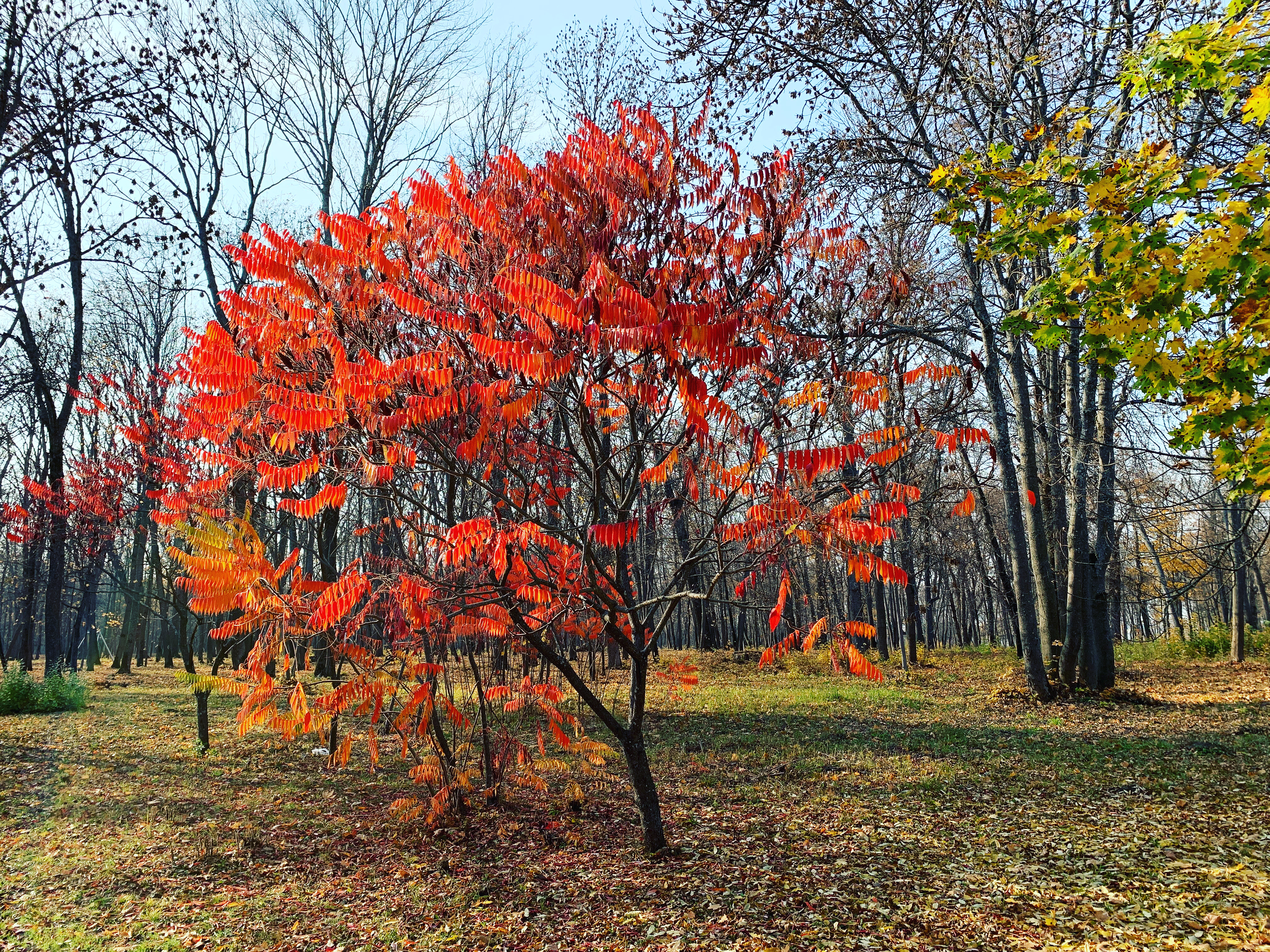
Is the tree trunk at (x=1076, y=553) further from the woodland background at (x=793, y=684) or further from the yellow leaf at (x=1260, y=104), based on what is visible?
the yellow leaf at (x=1260, y=104)

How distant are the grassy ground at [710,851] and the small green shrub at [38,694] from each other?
7.79 feet

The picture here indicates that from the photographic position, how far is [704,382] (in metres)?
4.46

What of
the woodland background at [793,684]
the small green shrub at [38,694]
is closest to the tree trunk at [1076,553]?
the woodland background at [793,684]

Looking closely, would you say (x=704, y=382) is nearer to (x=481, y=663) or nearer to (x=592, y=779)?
(x=481, y=663)

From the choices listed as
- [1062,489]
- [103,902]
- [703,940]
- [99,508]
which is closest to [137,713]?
A: [99,508]

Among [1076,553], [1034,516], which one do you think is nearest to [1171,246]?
[1034,516]

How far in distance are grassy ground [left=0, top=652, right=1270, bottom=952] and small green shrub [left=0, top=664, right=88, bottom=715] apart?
7.79 feet

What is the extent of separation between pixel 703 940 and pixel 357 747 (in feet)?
21.2

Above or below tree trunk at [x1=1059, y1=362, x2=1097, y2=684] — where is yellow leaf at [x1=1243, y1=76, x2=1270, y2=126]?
above

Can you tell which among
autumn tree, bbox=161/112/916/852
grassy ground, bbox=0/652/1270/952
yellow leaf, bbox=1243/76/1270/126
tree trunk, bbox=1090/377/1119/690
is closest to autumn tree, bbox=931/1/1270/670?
yellow leaf, bbox=1243/76/1270/126

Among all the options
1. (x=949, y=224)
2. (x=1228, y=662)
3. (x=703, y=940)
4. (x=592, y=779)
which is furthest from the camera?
(x=1228, y=662)

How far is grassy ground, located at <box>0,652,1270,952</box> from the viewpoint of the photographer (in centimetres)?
402

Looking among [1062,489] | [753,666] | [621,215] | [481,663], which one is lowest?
[753,666]

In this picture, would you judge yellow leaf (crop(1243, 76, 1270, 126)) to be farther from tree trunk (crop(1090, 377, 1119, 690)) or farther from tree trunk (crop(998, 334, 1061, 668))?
tree trunk (crop(1090, 377, 1119, 690))
